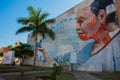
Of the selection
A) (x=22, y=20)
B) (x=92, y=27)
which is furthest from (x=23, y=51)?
(x=92, y=27)

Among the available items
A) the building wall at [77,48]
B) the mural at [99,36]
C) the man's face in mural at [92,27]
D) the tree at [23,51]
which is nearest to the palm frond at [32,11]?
the building wall at [77,48]

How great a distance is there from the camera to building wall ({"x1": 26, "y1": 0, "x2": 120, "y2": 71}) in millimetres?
18995

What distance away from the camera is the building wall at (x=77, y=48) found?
19.0 m

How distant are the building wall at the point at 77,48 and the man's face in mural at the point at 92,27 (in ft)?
1.26

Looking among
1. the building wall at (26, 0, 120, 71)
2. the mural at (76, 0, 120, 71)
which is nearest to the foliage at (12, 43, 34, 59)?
the building wall at (26, 0, 120, 71)

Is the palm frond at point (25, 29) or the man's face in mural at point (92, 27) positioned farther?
the palm frond at point (25, 29)

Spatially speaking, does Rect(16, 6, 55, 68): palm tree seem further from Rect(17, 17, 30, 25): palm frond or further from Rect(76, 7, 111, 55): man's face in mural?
Rect(76, 7, 111, 55): man's face in mural

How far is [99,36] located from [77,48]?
356 cm

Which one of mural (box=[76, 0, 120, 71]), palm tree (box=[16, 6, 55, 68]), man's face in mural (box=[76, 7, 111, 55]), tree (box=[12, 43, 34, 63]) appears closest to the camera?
mural (box=[76, 0, 120, 71])

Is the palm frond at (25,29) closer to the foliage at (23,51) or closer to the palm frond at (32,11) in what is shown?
the palm frond at (32,11)

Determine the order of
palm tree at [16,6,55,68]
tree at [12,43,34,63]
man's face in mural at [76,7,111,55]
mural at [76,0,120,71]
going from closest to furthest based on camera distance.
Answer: mural at [76,0,120,71] < man's face in mural at [76,7,111,55] < palm tree at [16,6,55,68] < tree at [12,43,34,63]

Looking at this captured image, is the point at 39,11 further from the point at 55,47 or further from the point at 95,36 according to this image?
the point at 95,36

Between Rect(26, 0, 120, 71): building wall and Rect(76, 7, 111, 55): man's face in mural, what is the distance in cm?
38

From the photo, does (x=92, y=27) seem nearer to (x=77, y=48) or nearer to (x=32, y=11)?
(x=77, y=48)
